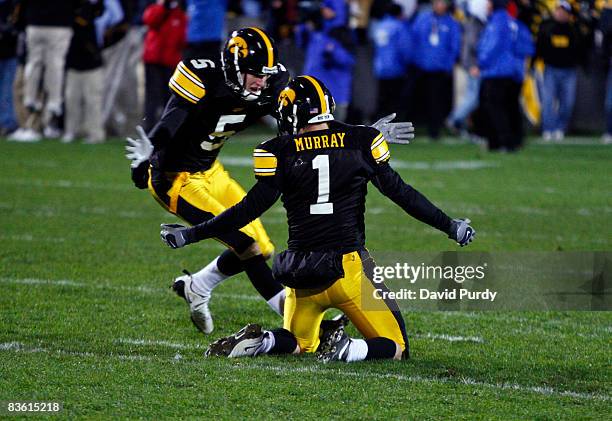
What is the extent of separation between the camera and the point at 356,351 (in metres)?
5.69

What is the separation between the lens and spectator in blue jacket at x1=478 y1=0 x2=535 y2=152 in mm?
16328

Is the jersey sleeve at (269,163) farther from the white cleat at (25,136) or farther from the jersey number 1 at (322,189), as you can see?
the white cleat at (25,136)

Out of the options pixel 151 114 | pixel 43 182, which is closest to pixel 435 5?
pixel 151 114

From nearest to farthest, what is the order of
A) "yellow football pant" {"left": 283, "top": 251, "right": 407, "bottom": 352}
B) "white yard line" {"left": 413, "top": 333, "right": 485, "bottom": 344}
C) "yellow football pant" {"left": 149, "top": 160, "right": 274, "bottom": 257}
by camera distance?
1. "yellow football pant" {"left": 283, "top": 251, "right": 407, "bottom": 352}
2. "white yard line" {"left": 413, "top": 333, "right": 485, "bottom": 344}
3. "yellow football pant" {"left": 149, "top": 160, "right": 274, "bottom": 257}

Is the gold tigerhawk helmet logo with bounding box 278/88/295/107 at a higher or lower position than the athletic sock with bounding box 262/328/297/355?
higher

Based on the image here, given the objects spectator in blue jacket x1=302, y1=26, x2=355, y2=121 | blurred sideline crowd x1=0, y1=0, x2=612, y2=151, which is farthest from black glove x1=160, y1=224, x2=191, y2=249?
spectator in blue jacket x1=302, y1=26, x2=355, y2=121

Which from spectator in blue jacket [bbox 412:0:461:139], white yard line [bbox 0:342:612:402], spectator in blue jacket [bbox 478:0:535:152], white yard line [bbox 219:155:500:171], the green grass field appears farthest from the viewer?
spectator in blue jacket [bbox 412:0:461:139]

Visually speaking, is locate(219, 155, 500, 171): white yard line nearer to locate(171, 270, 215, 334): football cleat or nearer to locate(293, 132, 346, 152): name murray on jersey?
locate(171, 270, 215, 334): football cleat

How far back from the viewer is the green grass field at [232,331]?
4961mm

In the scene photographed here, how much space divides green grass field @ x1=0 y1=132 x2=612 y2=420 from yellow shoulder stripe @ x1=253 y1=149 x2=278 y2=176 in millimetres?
843

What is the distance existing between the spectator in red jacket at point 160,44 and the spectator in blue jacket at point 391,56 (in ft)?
12.0
